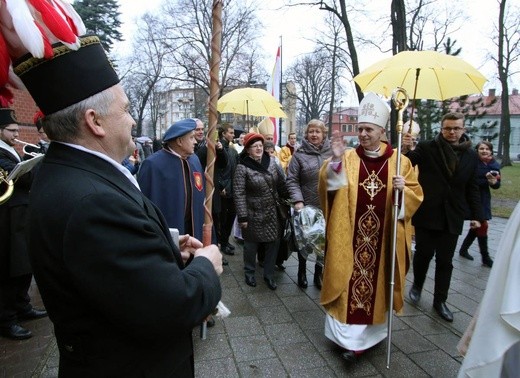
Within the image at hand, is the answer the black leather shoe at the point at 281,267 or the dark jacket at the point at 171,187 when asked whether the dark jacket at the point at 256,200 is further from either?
the dark jacket at the point at 171,187

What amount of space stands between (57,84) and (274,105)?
6548mm

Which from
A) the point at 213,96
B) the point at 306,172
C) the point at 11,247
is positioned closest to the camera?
the point at 213,96

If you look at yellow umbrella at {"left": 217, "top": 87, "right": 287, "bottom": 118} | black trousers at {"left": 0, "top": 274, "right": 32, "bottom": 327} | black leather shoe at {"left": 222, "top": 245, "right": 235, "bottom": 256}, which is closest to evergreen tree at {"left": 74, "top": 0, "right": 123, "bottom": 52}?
yellow umbrella at {"left": 217, "top": 87, "right": 287, "bottom": 118}

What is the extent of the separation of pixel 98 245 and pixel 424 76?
4398 mm

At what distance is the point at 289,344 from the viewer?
3562 millimetres

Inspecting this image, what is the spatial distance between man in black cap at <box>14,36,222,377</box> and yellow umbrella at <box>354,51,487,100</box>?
9.67ft

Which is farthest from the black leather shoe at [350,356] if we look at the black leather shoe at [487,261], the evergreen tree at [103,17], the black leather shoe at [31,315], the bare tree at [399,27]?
the evergreen tree at [103,17]

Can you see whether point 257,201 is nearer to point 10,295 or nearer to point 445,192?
point 445,192

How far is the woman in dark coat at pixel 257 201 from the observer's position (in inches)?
195

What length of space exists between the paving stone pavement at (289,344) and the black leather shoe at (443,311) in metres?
0.06

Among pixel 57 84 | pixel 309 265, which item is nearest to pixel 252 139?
pixel 309 265

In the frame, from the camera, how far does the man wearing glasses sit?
4.12 metres

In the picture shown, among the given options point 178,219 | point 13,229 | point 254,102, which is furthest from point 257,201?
point 254,102

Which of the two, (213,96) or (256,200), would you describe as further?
(256,200)
